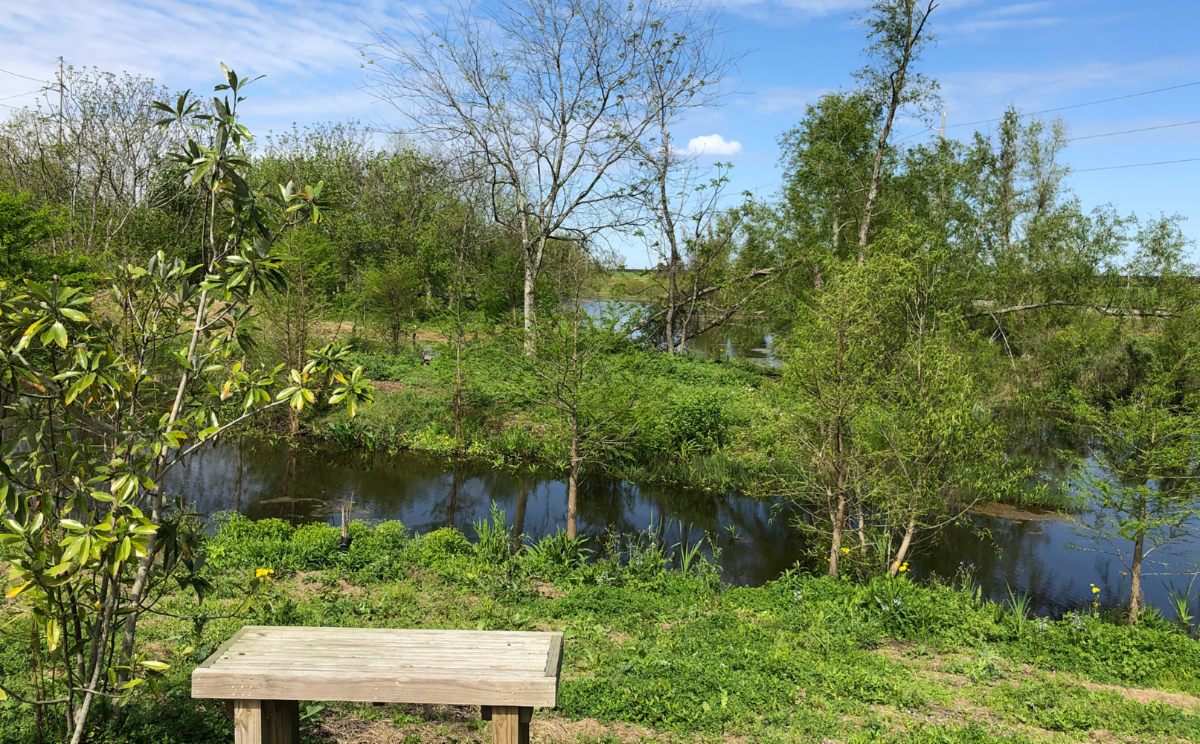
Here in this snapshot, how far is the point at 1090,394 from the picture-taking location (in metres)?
20.0

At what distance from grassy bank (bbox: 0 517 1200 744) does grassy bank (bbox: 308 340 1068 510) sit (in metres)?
3.20

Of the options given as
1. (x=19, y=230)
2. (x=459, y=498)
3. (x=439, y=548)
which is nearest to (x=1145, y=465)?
(x=439, y=548)

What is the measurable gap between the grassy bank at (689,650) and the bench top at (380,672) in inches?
32.3

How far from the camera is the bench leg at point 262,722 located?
118 inches

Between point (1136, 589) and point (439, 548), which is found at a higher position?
point (439, 548)

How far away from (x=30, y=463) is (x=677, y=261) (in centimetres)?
2252

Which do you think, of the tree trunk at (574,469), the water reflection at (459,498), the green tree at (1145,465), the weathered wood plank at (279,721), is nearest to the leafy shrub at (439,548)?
the tree trunk at (574,469)

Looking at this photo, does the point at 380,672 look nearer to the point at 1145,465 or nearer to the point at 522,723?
the point at 522,723

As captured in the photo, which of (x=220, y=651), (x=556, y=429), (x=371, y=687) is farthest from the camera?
(x=556, y=429)

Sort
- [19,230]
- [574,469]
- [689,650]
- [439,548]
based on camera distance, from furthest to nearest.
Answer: [574,469]
[19,230]
[439,548]
[689,650]

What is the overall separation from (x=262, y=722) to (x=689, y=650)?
10.9 ft

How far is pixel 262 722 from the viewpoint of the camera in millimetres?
3018

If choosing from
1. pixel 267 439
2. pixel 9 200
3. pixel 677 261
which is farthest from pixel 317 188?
pixel 677 261

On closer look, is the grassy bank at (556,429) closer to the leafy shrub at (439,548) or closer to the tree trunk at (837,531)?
the tree trunk at (837,531)
